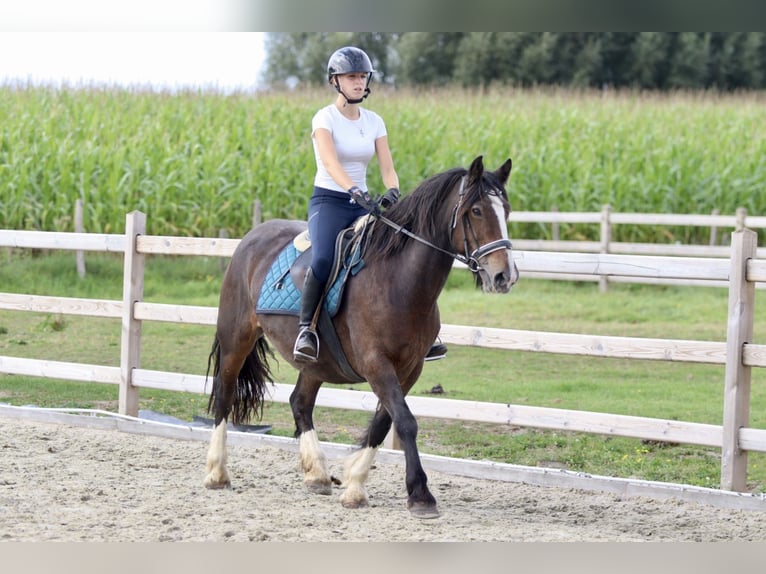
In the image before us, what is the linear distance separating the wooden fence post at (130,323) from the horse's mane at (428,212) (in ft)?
10.1

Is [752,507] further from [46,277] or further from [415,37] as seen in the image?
[415,37]

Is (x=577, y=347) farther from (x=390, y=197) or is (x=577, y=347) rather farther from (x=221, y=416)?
(x=221, y=416)

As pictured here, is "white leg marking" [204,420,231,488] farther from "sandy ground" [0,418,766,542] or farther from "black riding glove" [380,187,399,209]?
"black riding glove" [380,187,399,209]

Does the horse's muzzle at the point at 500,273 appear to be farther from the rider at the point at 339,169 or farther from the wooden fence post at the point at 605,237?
the wooden fence post at the point at 605,237

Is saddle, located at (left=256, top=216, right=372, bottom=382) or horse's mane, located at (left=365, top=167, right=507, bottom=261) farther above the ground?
horse's mane, located at (left=365, top=167, right=507, bottom=261)

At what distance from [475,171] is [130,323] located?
12.9 ft

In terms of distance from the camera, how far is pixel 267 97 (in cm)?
2338

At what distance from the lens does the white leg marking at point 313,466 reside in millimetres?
6016

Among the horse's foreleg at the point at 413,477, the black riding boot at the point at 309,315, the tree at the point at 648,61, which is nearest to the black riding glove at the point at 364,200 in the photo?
the black riding boot at the point at 309,315

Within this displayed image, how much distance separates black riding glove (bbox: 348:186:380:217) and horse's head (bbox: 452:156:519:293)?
1.71 ft

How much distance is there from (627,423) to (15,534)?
3.53 metres

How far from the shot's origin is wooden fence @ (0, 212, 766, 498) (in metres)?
6.06

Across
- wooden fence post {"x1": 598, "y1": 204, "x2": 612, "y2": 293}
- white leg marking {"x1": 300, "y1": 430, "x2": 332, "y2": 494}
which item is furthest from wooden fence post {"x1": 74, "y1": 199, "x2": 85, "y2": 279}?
white leg marking {"x1": 300, "y1": 430, "x2": 332, "y2": 494}

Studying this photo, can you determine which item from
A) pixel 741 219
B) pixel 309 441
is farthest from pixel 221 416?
pixel 741 219
